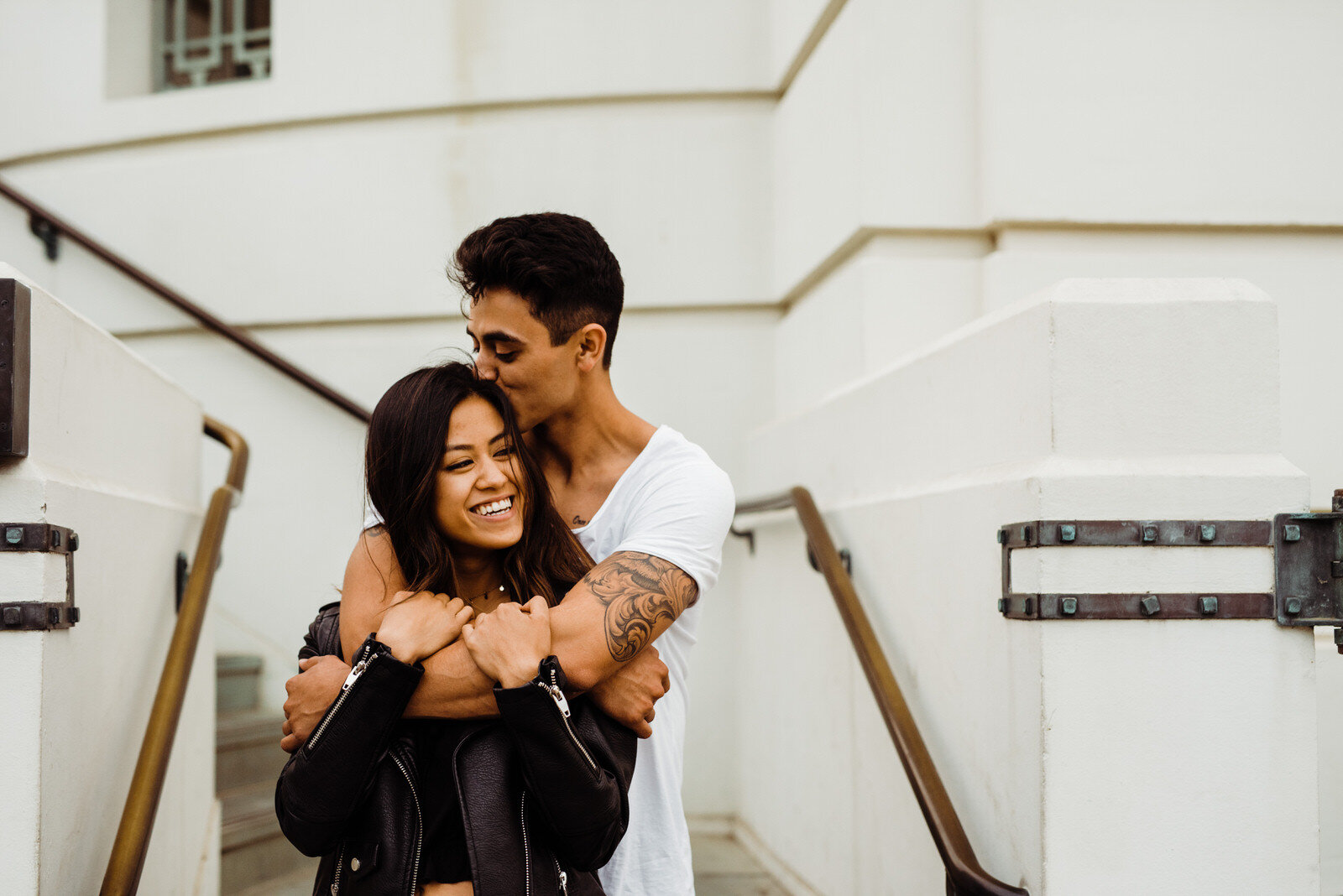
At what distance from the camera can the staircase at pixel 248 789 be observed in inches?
152

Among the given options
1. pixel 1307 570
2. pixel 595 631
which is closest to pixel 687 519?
pixel 595 631

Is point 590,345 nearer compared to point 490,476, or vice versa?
point 490,476

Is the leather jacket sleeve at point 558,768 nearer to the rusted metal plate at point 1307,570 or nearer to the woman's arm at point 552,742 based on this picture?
the woman's arm at point 552,742

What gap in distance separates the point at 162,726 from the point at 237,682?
101 inches

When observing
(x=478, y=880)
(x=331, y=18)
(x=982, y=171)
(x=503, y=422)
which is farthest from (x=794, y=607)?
(x=331, y=18)

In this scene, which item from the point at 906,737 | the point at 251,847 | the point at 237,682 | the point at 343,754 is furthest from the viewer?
the point at 237,682

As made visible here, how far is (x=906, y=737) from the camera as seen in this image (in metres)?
2.38

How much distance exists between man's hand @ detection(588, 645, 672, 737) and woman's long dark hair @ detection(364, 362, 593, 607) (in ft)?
0.77

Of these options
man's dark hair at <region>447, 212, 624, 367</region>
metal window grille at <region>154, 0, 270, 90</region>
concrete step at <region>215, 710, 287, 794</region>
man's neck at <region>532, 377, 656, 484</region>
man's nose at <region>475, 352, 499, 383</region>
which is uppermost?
metal window grille at <region>154, 0, 270, 90</region>

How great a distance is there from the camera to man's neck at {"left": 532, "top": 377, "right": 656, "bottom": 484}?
2391mm

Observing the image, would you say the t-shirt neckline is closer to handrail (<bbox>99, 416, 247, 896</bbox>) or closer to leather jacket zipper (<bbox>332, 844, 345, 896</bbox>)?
leather jacket zipper (<bbox>332, 844, 345, 896</bbox>)

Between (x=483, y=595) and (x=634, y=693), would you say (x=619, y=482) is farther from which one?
(x=634, y=693)

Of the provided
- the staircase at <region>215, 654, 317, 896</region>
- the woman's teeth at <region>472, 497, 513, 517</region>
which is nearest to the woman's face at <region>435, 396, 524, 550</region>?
the woman's teeth at <region>472, 497, 513, 517</region>

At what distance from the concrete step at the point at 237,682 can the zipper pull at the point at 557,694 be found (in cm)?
369
